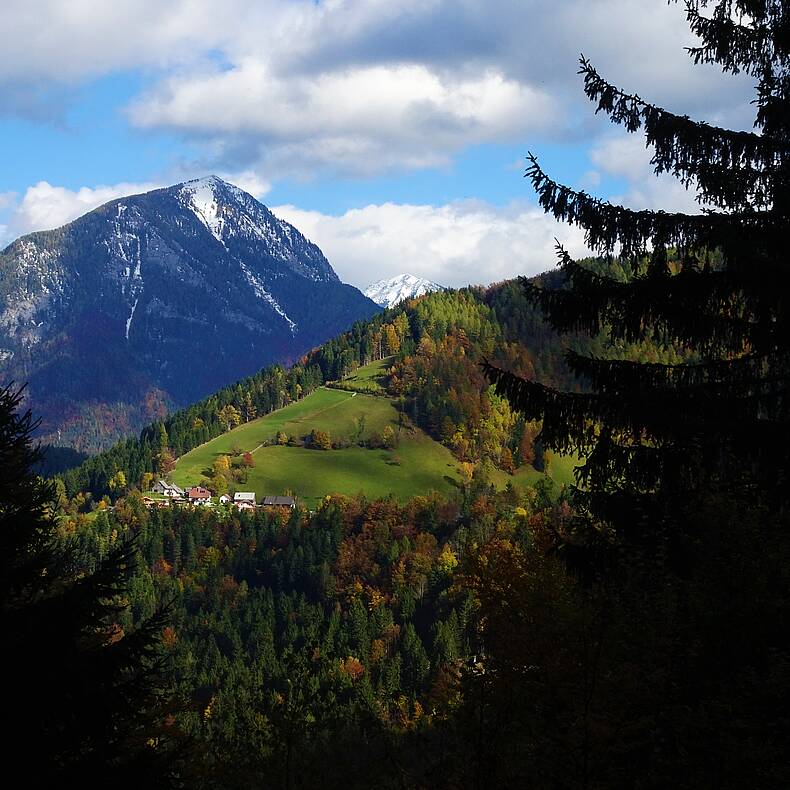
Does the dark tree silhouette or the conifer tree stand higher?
the conifer tree

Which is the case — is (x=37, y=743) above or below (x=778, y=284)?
below

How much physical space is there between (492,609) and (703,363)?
1655cm

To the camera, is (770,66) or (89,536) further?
(89,536)

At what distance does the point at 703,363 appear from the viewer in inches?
533

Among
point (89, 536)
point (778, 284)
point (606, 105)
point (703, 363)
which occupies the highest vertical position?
point (606, 105)

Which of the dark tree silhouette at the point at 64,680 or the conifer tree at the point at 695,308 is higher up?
the conifer tree at the point at 695,308

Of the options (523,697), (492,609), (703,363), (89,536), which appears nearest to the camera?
(703,363)

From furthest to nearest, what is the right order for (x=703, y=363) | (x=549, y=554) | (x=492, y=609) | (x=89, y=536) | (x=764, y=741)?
(x=89, y=536), (x=492, y=609), (x=549, y=554), (x=703, y=363), (x=764, y=741)

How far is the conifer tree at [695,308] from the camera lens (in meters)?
12.7

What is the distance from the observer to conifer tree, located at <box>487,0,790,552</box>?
41.8 ft

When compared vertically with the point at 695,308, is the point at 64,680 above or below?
below

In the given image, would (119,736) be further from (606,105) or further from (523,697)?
(606,105)

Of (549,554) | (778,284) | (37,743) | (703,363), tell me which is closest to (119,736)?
(37,743)

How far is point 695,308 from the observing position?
42.8 feet
